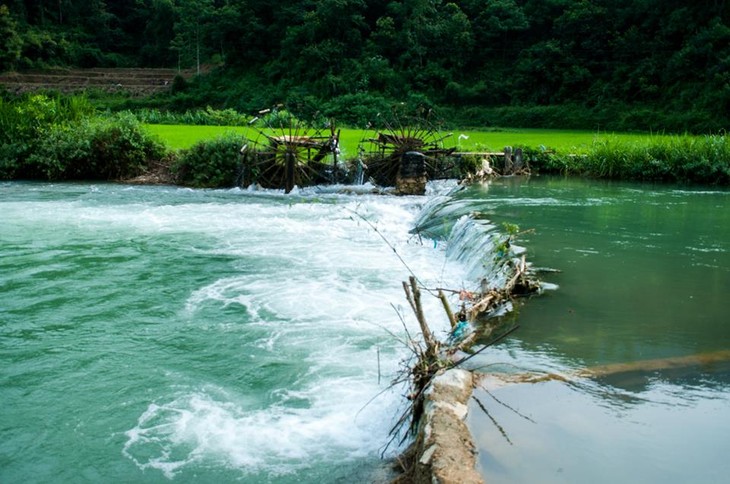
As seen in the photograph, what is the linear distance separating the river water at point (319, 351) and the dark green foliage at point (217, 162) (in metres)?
7.79

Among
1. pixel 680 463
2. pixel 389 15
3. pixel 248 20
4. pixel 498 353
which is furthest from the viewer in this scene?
pixel 248 20

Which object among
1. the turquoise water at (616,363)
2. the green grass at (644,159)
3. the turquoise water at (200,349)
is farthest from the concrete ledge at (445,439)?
the green grass at (644,159)

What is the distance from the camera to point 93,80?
199 ft

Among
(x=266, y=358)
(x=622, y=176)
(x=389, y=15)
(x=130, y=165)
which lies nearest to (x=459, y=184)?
(x=622, y=176)

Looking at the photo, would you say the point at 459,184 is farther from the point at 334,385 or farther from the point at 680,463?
the point at 680,463

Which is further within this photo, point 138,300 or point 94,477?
point 138,300

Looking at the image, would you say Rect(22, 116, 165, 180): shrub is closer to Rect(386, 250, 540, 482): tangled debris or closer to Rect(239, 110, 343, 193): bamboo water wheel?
Rect(239, 110, 343, 193): bamboo water wheel

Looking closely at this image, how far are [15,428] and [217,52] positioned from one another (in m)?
64.5

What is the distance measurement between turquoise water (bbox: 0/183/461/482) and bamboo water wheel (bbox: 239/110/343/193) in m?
6.48

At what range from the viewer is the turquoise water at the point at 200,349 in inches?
210

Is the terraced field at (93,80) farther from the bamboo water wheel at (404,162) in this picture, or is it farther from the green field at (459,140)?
the bamboo water wheel at (404,162)

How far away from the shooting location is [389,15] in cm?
5422

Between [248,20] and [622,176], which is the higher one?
[248,20]

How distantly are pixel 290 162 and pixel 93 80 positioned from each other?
46847 millimetres
